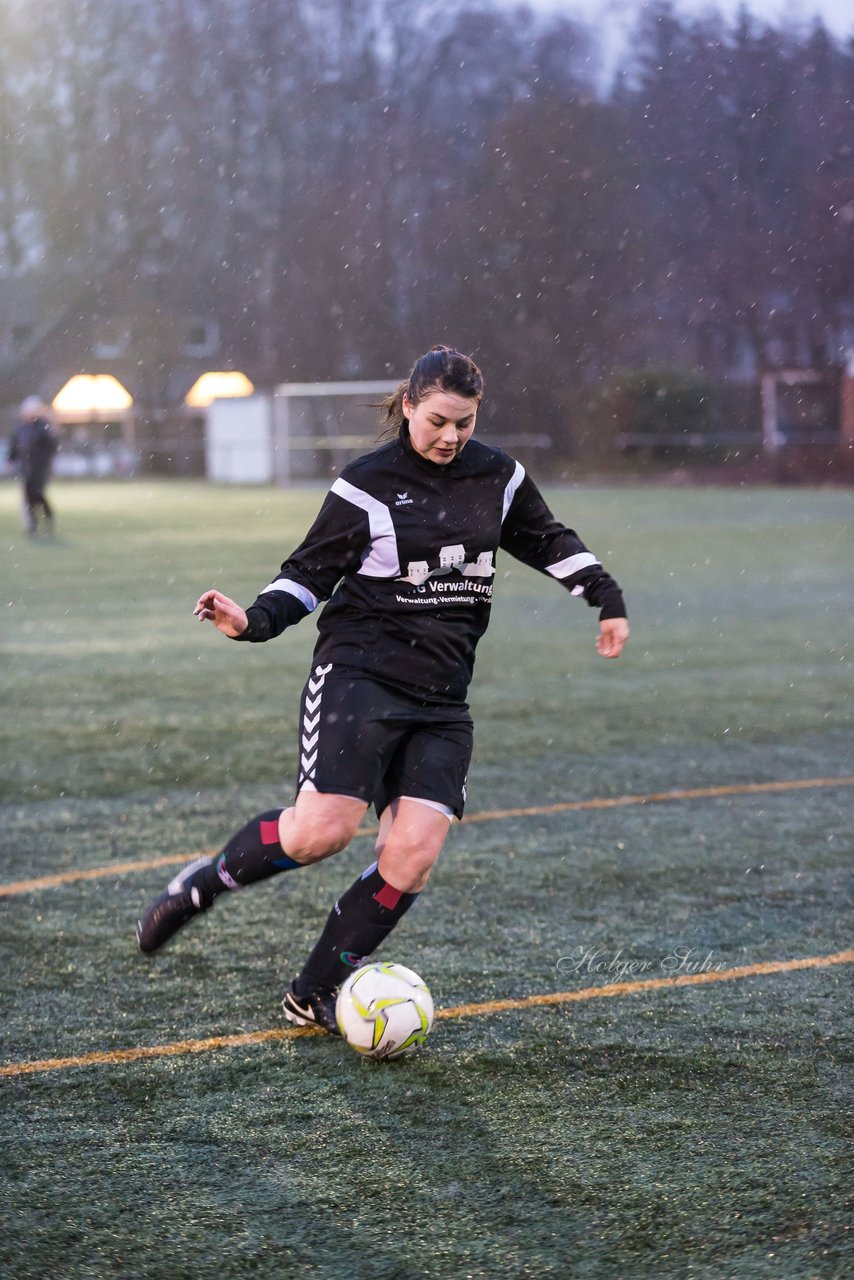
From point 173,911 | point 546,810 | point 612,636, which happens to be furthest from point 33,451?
point 612,636

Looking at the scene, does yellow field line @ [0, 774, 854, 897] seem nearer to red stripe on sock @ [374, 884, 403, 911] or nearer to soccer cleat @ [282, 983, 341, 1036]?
soccer cleat @ [282, 983, 341, 1036]

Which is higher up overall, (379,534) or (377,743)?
(379,534)

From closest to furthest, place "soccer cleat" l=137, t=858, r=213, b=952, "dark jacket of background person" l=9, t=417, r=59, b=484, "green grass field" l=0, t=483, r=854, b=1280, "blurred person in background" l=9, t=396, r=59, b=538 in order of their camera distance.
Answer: "green grass field" l=0, t=483, r=854, b=1280, "soccer cleat" l=137, t=858, r=213, b=952, "dark jacket of background person" l=9, t=417, r=59, b=484, "blurred person in background" l=9, t=396, r=59, b=538

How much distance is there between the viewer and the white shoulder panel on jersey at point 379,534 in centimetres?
390

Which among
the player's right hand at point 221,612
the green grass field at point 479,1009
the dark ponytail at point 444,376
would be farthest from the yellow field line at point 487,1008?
the dark ponytail at point 444,376

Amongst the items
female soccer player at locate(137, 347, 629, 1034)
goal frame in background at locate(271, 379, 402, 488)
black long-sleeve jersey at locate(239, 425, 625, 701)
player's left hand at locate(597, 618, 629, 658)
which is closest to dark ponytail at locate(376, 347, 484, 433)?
female soccer player at locate(137, 347, 629, 1034)

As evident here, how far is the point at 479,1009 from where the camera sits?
4.09m

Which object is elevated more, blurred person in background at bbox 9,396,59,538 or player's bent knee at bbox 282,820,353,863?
blurred person in background at bbox 9,396,59,538

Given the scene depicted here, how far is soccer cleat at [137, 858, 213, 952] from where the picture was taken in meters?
4.05

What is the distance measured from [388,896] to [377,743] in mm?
369

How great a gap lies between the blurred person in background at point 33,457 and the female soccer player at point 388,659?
58.9 ft

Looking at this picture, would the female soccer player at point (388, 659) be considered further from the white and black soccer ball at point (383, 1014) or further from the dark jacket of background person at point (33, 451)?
the dark jacket of background person at point (33, 451)

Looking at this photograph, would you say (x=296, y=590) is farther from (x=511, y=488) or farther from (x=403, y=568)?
(x=511, y=488)

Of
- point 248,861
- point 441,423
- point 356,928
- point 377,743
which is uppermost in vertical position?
point 441,423
